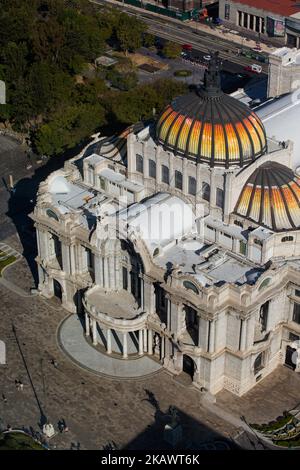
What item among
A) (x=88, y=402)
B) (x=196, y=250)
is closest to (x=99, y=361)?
(x=88, y=402)

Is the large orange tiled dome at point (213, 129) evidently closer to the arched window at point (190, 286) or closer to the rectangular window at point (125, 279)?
the arched window at point (190, 286)

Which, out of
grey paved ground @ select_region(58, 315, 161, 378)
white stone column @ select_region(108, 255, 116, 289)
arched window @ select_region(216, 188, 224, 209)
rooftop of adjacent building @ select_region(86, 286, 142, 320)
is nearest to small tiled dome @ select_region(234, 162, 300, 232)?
arched window @ select_region(216, 188, 224, 209)

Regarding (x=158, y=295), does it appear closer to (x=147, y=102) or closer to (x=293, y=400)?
(x=293, y=400)

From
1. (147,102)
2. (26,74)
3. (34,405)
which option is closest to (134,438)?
Answer: (34,405)

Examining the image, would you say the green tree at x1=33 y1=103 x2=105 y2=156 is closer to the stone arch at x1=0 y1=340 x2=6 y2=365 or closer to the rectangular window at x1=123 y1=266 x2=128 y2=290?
the rectangular window at x1=123 y1=266 x2=128 y2=290

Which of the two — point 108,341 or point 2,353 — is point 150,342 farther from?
point 2,353
